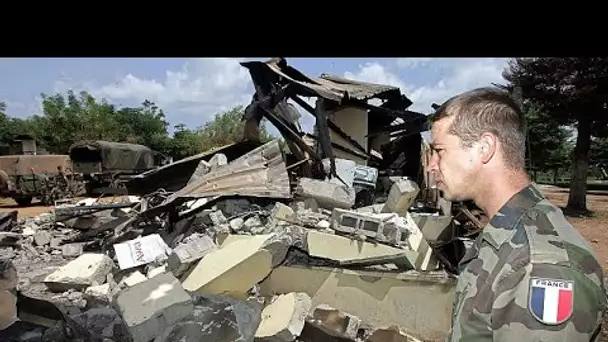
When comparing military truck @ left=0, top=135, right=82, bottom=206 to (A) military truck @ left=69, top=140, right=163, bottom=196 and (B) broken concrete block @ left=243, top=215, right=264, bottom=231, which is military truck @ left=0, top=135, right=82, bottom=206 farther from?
(B) broken concrete block @ left=243, top=215, right=264, bottom=231

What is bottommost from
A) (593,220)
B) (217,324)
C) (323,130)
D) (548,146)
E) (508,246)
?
(593,220)

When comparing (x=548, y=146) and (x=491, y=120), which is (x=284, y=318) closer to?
(x=491, y=120)

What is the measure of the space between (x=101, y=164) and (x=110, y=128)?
522 inches

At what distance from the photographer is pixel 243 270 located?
5176 mm

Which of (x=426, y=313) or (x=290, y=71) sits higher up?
(x=290, y=71)

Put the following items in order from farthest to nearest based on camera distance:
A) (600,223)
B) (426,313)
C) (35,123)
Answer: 1. (35,123)
2. (600,223)
3. (426,313)

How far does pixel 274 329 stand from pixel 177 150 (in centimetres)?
2890

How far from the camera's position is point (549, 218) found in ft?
4.66

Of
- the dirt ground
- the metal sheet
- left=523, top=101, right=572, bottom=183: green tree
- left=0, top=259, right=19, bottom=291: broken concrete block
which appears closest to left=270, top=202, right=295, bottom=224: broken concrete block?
left=0, top=259, right=19, bottom=291: broken concrete block

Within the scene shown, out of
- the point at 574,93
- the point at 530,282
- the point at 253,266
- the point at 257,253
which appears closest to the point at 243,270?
the point at 253,266

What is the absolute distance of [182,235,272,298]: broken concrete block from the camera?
5.06 meters

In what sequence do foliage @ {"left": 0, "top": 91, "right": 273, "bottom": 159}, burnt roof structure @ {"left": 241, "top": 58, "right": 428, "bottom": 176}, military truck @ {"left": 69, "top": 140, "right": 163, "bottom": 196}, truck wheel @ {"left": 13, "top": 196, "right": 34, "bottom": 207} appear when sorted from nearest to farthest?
burnt roof structure @ {"left": 241, "top": 58, "right": 428, "bottom": 176} < truck wheel @ {"left": 13, "top": 196, "right": 34, "bottom": 207} < military truck @ {"left": 69, "top": 140, "right": 163, "bottom": 196} < foliage @ {"left": 0, "top": 91, "right": 273, "bottom": 159}
